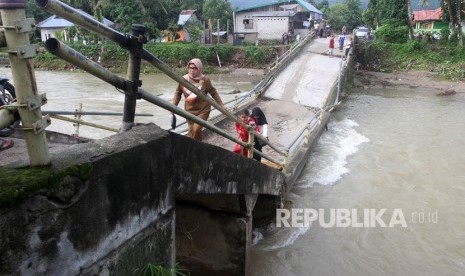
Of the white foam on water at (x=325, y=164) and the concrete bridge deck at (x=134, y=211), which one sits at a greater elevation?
the concrete bridge deck at (x=134, y=211)

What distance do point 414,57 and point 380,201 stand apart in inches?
1000

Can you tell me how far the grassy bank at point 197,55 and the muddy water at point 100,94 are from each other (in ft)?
6.34

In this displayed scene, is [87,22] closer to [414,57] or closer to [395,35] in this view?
[414,57]

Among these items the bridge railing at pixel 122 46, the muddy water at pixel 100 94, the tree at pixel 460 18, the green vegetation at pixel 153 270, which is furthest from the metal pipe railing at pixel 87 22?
the tree at pixel 460 18

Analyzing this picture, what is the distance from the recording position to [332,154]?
11.7 meters

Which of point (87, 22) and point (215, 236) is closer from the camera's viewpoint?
point (87, 22)

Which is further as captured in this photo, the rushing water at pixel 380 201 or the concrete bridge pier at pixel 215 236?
the rushing water at pixel 380 201

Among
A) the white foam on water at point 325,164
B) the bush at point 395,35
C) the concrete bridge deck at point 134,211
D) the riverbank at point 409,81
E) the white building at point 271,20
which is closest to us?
the concrete bridge deck at point 134,211

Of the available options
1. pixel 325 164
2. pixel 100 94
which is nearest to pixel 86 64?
pixel 325 164

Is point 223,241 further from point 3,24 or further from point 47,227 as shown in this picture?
point 3,24

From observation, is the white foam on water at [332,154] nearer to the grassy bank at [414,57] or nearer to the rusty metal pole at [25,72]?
the rusty metal pole at [25,72]

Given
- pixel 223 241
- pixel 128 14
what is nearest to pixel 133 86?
pixel 223 241

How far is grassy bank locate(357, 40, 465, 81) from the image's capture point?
28.1 meters

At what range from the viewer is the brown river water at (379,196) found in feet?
20.6
